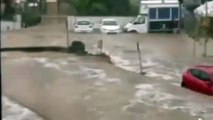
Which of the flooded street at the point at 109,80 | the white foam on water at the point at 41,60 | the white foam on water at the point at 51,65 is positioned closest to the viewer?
the flooded street at the point at 109,80

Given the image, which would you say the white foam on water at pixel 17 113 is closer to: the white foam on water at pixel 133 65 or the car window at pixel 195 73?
the car window at pixel 195 73

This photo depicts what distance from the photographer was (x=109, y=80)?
149 inches

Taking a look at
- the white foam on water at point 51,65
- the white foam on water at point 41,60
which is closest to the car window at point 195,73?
the white foam on water at point 51,65

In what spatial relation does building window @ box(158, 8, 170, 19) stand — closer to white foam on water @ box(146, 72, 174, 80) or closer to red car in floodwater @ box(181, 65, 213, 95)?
white foam on water @ box(146, 72, 174, 80)

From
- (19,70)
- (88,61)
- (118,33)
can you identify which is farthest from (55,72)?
(118,33)

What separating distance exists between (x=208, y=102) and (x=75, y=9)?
36.9 inches

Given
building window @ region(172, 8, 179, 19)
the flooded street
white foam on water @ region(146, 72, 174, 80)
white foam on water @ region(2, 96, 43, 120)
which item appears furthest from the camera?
building window @ region(172, 8, 179, 19)

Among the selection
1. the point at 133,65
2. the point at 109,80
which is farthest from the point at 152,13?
the point at 109,80

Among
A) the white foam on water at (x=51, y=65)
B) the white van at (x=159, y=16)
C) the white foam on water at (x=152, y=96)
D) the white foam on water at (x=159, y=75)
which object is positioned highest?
the white van at (x=159, y=16)

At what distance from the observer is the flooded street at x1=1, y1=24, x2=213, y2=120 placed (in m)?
2.77

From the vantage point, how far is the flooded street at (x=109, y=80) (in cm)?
277

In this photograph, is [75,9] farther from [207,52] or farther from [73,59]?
[207,52]

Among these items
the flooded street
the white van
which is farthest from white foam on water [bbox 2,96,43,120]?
the white van

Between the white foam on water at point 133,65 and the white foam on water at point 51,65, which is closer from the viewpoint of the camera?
the white foam on water at point 133,65
